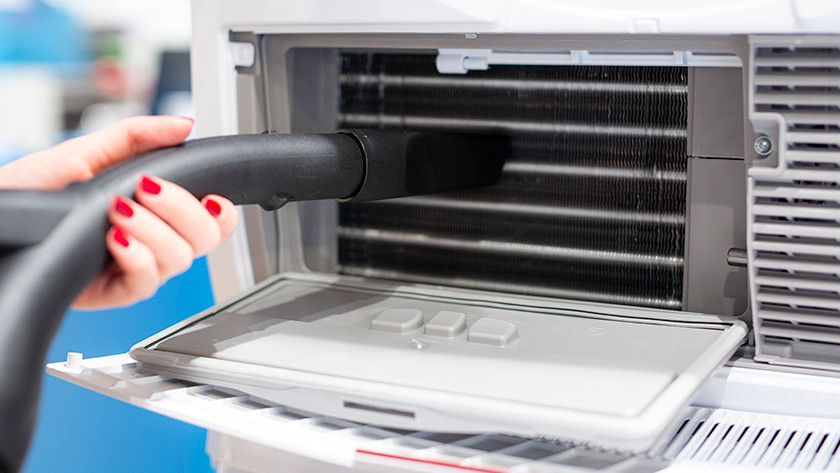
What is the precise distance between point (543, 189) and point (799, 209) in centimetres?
29

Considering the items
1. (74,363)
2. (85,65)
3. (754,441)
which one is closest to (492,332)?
(754,441)

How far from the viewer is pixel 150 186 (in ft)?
2.06

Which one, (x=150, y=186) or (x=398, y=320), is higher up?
(x=150, y=186)

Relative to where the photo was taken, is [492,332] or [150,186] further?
[492,332]


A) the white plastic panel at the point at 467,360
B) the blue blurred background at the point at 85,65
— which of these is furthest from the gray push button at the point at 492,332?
the blue blurred background at the point at 85,65

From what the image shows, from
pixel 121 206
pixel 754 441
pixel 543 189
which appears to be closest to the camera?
pixel 121 206

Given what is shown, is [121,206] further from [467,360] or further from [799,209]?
[799,209]

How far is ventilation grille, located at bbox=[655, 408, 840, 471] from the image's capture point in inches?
26.0

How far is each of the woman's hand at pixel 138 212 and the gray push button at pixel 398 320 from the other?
178 millimetres

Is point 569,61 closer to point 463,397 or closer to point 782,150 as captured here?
point 782,150

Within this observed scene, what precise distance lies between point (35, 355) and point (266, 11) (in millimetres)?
442

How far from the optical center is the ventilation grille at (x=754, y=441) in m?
0.66

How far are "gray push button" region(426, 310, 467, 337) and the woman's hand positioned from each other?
205mm

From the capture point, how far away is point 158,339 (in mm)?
807
